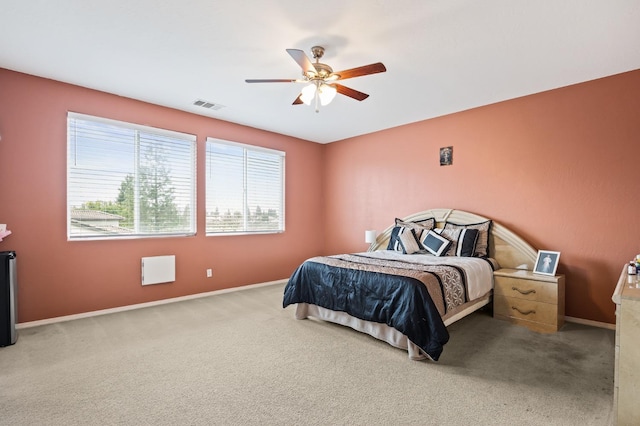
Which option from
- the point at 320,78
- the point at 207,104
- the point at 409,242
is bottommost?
the point at 409,242

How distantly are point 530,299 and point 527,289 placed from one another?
4.1 inches

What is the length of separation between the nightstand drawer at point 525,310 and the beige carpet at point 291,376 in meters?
0.18

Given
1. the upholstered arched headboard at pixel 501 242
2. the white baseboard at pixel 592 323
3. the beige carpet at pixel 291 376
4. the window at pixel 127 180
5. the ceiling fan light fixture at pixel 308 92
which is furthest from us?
the upholstered arched headboard at pixel 501 242

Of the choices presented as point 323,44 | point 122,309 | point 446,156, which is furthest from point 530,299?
point 122,309

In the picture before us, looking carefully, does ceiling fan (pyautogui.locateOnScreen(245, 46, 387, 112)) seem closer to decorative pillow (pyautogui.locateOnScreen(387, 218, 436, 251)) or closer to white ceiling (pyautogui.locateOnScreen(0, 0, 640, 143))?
white ceiling (pyautogui.locateOnScreen(0, 0, 640, 143))

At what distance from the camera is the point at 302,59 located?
249 centimetres

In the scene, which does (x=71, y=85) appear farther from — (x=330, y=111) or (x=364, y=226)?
(x=364, y=226)

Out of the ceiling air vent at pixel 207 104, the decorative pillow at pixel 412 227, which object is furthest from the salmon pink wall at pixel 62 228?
the decorative pillow at pixel 412 227

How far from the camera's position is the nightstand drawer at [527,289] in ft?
10.8

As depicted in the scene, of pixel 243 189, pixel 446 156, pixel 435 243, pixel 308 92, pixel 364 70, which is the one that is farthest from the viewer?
pixel 243 189

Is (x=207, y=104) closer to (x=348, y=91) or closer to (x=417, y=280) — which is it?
(x=348, y=91)

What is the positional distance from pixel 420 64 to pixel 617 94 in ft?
6.95

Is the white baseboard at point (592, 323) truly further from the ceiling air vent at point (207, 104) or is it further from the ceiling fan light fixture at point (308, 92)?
the ceiling air vent at point (207, 104)

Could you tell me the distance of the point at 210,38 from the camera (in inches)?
107
